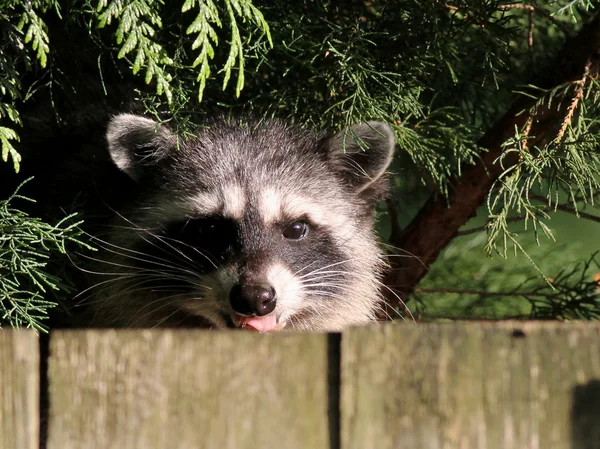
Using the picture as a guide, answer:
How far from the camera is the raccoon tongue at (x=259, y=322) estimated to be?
119 inches

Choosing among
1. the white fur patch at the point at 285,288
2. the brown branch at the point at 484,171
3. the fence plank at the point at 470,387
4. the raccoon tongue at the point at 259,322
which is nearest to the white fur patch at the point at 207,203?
the white fur patch at the point at 285,288

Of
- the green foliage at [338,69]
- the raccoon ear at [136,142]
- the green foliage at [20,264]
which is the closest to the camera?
the green foliage at [20,264]

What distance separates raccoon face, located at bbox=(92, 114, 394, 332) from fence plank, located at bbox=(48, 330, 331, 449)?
4.86 ft

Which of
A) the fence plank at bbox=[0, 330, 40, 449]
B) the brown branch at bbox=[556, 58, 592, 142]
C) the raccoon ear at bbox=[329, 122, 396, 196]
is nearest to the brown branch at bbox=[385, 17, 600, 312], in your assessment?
the brown branch at bbox=[556, 58, 592, 142]

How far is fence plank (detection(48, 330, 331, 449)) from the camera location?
5.07 feet

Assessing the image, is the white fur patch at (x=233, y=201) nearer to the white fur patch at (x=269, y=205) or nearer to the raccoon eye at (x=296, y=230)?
the white fur patch at (x=269, y=205)

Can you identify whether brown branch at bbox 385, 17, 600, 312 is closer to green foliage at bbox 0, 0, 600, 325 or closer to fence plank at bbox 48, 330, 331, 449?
green foliage at bbox 0, 0, 600, 325

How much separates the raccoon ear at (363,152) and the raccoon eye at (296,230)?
34 centimetres

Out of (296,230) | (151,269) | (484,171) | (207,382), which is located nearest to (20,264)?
(151,269)

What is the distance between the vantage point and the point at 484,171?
13.1ft

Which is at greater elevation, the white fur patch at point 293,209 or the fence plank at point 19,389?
the white fur patch at point 293,209

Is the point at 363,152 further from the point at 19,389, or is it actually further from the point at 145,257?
the point at 19,389

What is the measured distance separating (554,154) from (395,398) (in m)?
2.05

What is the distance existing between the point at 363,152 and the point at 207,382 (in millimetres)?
2168
